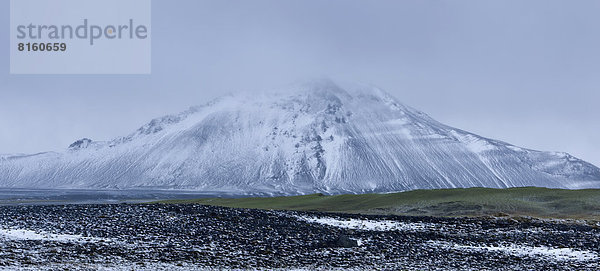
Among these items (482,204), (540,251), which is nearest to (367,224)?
(540,251)

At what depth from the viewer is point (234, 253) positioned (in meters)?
35.0

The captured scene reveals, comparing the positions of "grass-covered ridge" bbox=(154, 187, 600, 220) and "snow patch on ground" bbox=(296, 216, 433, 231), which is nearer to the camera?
"snow patch on ground" bbox=(296, 216, 433, 231)

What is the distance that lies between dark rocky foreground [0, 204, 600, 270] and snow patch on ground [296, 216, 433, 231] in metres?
0.09

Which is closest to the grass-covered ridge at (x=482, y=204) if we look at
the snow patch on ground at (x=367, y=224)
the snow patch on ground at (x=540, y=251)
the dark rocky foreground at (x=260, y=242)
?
the dark rocky foreground at (x=260, y=242)

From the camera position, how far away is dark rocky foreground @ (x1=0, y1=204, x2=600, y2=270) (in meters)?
32.3

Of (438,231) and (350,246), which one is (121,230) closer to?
(350,246)

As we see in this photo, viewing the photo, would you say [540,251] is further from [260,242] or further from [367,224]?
[260,242]

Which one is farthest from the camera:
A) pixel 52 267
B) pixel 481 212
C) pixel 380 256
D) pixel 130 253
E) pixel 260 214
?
pixel 481 212

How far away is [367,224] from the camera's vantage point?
5125cm

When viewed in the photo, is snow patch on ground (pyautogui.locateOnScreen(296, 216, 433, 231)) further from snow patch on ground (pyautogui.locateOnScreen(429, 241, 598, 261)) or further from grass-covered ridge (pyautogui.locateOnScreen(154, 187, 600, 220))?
grass-covered ridge (pyautogui.locateOnScreen(154, 187, 600, 220))

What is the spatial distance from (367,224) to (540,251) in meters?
15.4

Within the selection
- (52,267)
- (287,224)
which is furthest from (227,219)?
(52,267)

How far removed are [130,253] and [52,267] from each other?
17.5 ft

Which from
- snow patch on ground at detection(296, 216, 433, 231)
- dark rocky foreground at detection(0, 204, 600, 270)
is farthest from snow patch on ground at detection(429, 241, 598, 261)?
snow patch on ground at detection(296, 216, 433, 231)
